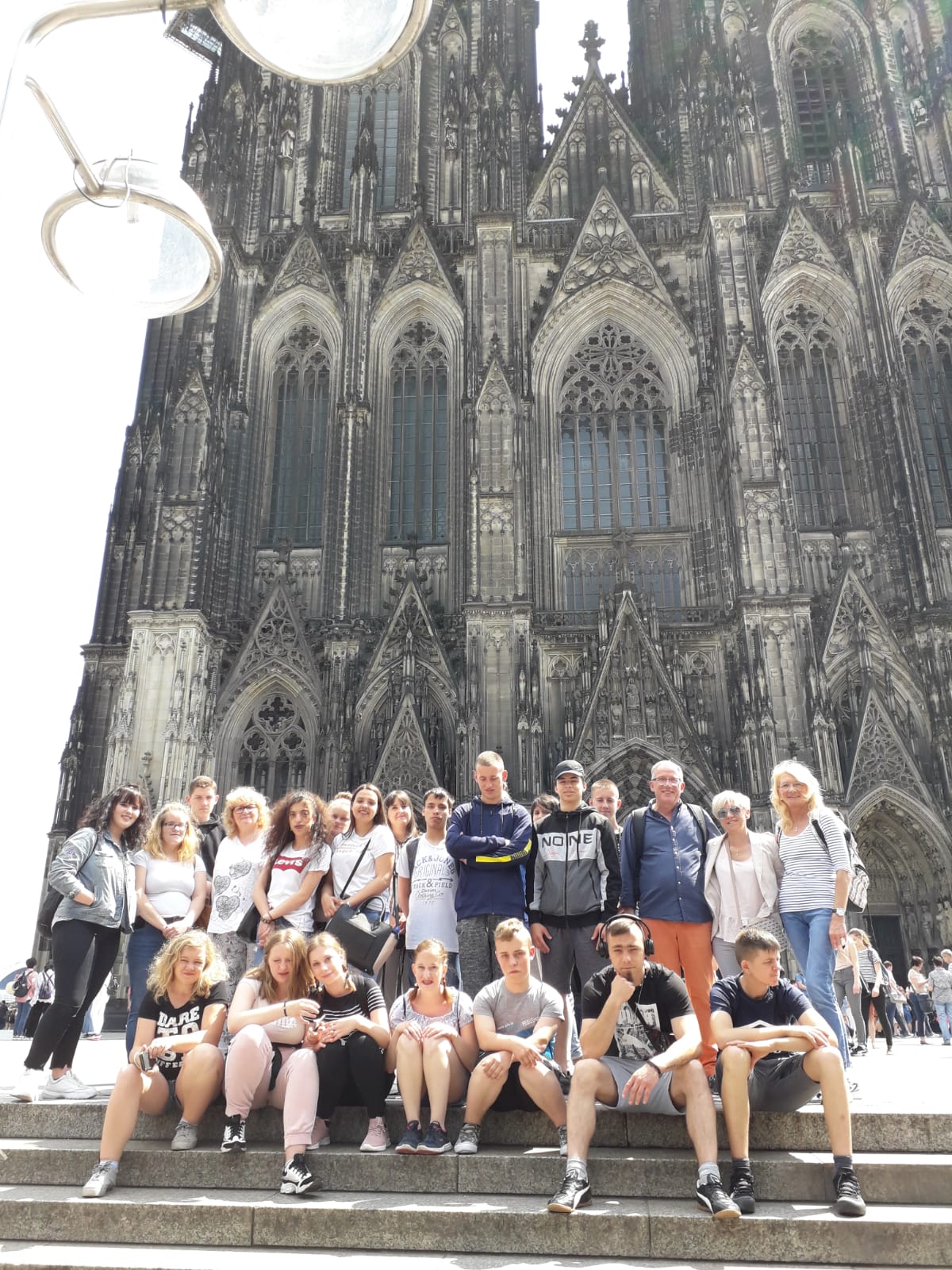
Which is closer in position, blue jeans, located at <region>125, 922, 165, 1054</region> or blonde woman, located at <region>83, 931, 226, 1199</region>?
blonde woman, located at <region>83, 931, 226, 1199</region>

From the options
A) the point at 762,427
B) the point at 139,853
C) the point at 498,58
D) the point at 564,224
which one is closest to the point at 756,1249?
the point at 139,853

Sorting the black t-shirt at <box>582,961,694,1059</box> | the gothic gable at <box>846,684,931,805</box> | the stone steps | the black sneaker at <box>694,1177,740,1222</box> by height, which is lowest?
the stone steps

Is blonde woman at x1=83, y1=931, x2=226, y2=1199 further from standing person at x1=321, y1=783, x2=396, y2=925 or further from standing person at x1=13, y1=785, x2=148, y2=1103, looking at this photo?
standing person at x1=321, y1=783, x2=396, y2=925

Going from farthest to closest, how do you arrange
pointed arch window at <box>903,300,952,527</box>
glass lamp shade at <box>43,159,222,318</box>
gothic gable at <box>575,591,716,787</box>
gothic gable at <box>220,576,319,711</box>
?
pointed arch window at <box>903,300,952,527</box> → gothic gable at <box>220,576,319,711</box> → gothic gable at <box>575,591,716,787</box> → glass lamp shade at <box>43,159,222,318</box>

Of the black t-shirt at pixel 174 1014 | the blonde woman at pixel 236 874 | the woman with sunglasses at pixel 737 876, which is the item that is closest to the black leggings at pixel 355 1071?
the black t-shirt at pixel 174 1014

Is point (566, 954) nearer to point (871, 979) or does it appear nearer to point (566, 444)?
point (871, 979)

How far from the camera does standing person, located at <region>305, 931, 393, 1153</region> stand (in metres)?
5.10

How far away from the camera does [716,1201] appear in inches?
169

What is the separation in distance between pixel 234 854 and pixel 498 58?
1030 inches

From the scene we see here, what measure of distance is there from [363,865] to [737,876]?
2.44 m

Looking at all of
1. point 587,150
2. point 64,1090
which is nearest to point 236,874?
point 64,1090

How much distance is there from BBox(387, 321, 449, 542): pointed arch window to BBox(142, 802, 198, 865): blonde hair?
1604 cm

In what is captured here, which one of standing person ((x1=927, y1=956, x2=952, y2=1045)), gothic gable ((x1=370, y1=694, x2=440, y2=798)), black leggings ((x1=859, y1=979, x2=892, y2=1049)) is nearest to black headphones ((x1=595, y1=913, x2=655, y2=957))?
black leggings ((x1=859, y1=979, x2=892, y2=1049))

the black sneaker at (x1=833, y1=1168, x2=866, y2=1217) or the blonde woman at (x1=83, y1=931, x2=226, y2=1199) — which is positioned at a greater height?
the blonde woman at (x1=83, y1=931, x2=226, y2=1199)
